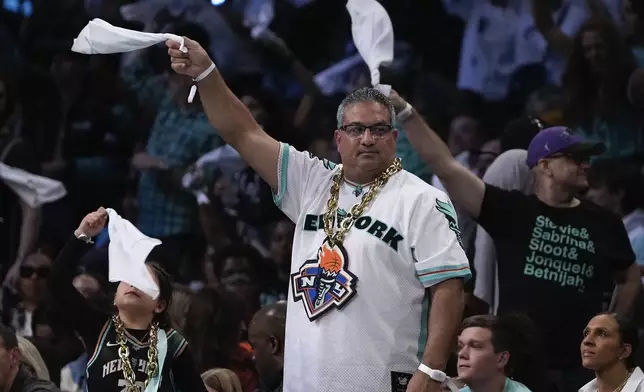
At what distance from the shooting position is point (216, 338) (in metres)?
7.01

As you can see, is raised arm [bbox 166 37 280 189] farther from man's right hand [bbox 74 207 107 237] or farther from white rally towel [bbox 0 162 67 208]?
white rally towel [bbox 0 162 67 208]

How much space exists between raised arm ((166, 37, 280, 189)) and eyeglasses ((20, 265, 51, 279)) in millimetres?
3821

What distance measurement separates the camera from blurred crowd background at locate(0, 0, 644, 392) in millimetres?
8031

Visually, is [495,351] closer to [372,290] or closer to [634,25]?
[372,290]

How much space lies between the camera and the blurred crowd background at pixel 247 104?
26.3 ft

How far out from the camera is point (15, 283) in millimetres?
8578

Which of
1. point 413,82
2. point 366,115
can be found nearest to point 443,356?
point 366,115

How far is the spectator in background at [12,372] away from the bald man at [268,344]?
988mm

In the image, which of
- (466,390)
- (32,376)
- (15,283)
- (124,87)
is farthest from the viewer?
(124,87)

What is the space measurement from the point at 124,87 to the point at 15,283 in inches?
73.2

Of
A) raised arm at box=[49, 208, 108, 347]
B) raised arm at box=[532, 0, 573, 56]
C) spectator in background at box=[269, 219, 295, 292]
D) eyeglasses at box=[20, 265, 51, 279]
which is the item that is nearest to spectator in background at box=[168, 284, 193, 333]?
raised arm at box=[49, 208, 108, 347]

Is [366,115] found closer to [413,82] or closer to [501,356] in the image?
[501,356]

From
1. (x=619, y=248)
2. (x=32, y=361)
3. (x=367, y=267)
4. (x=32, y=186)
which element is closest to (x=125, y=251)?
(x=367, y=267)

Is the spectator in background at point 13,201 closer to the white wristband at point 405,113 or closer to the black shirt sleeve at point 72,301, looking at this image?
the black shirt sleeve at point 72,301
